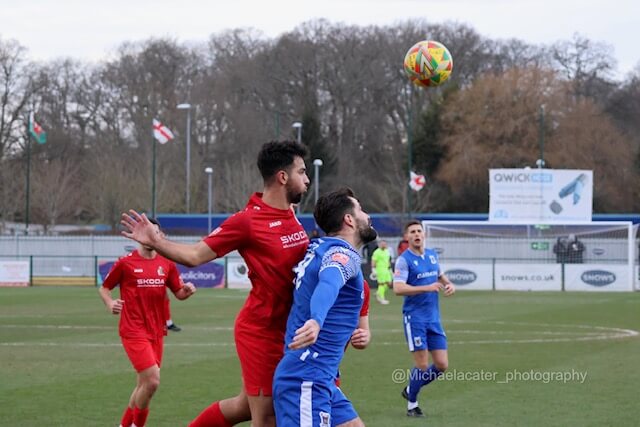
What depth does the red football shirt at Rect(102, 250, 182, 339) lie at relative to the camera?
429 inches

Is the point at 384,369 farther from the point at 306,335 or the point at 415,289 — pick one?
the point at 306,335

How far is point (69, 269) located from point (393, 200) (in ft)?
95.7

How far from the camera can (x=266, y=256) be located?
23.6ft

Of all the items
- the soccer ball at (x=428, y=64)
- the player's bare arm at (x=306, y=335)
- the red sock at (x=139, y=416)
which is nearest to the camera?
the player's bare arm at (x=306, y=335)

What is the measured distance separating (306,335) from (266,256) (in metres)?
1.03

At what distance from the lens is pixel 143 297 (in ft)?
36.3

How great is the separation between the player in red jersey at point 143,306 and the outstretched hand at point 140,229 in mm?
3627

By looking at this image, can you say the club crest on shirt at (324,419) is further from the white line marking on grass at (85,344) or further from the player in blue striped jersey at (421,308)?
the white line marking on grass at (85,344)

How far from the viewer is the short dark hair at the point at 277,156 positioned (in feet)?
23.8

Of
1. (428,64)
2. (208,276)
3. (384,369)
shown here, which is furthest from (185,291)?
(208,276)

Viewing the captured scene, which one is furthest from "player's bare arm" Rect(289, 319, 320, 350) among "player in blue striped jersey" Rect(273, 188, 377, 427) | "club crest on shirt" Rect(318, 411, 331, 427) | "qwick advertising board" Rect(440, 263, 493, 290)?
"qwick advertising board" Rect(440, 263, 493, 290)

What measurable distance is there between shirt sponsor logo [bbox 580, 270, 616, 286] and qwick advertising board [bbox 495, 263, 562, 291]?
3.28 feet

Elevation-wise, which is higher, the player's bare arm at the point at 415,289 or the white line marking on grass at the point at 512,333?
the player's bare arm at the point at 415,289

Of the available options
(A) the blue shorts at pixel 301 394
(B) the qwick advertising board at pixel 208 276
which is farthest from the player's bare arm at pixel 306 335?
(B) the qwick advertising board at pixel 208 276
